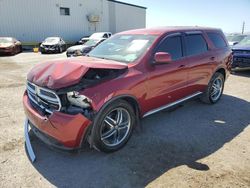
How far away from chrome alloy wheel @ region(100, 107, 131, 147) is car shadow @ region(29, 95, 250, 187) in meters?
0.20

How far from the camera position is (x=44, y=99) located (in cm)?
333

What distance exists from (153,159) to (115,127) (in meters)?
0.75

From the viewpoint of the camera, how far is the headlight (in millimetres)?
3078

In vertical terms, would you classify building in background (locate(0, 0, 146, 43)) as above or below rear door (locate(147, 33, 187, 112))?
above

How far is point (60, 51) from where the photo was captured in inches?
841

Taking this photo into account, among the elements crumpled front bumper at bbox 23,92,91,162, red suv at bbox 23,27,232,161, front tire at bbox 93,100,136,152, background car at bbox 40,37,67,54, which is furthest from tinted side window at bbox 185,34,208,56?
background car at bbox 40,37,67,54

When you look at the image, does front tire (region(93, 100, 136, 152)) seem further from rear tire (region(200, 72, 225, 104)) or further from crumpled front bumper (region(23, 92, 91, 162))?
rear tire (region(200, 72, 225, 104))

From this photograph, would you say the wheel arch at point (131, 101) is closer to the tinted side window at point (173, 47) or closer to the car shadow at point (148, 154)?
the car shadow at point (148, 154)

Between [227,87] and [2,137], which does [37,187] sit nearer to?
[2,137]

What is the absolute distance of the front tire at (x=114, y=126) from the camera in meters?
3.30

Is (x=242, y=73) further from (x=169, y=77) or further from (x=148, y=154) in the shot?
(x=148, y=154)

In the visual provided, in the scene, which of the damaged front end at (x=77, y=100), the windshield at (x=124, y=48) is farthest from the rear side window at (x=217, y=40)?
the damaged front end at (x=77, y=100)

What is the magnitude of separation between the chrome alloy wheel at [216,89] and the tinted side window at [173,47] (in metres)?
1.89

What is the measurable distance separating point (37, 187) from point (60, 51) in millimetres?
19727
